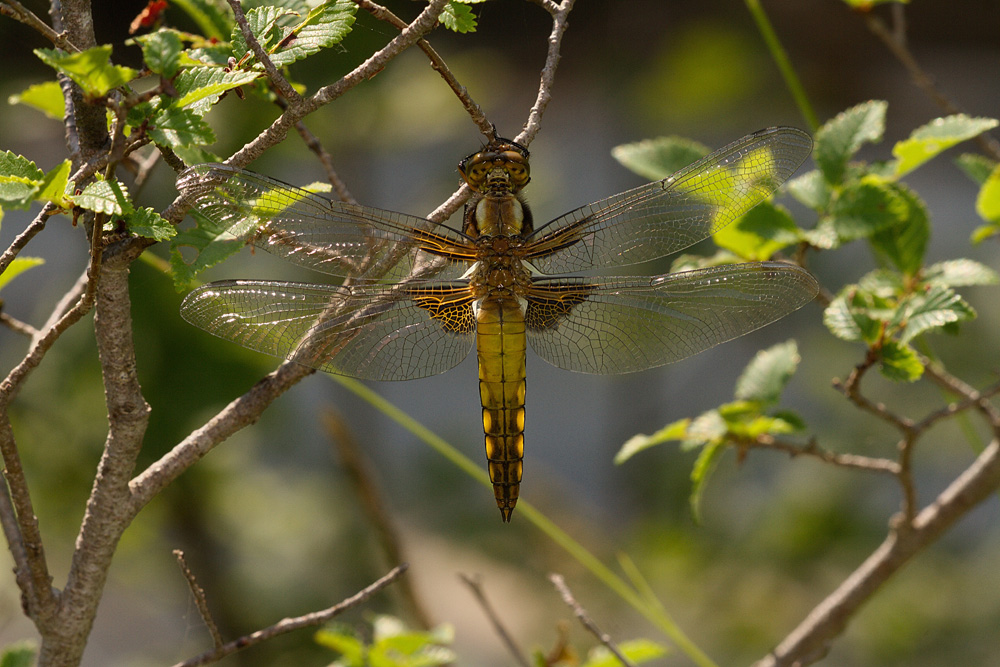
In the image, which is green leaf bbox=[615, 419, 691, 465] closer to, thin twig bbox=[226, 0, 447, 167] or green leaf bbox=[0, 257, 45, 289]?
thin twig bbox=[226, 0, 447, 167]

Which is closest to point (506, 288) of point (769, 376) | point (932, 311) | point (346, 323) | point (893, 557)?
point (346, 323)

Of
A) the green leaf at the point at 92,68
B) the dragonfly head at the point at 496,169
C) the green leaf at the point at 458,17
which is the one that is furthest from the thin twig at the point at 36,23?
the dragonfly head at the point at 496,169

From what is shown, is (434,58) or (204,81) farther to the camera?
(434,58)

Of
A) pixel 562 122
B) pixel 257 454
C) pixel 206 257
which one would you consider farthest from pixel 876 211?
pixel 562 122

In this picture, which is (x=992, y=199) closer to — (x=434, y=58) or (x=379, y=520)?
(x=434, y=58)

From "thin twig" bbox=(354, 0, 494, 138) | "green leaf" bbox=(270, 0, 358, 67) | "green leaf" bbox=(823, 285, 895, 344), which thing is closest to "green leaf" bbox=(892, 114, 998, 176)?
"green leaf" bbox=(823, 285, 895, 344)

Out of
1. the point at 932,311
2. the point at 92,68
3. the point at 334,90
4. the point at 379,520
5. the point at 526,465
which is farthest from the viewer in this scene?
the point at 526,465

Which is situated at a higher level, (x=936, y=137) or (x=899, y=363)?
(x=936, y=137)

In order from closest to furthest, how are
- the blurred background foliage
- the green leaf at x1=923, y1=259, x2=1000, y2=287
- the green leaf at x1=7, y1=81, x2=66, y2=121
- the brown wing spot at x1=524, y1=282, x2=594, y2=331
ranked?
the green leaf at x1=7, y1=81, x2=66, y2=121
the green leaf at x1=923, y1=259, x2=1000, y2=287
the brown wing spot at x1=524, y1=282, x2=594, y2=331
the blurred background foliage

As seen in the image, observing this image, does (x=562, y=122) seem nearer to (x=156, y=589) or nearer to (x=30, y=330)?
(x=156, y=589)
